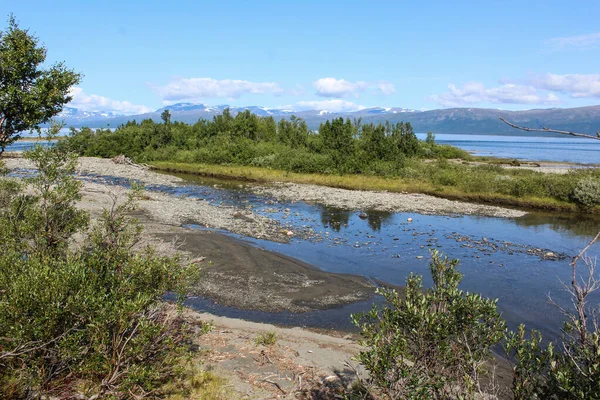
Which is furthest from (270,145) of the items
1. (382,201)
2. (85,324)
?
(85,324)

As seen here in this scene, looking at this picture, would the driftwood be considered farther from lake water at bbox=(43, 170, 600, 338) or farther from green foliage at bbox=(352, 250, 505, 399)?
green foliage at bbox=(352, 250, 505, 399)

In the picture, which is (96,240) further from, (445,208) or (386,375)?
(445,208)

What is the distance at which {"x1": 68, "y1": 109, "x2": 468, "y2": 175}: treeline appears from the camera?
6862 centimetres

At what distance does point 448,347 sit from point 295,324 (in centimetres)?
1063

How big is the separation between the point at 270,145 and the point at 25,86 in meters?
69.3

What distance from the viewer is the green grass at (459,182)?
48.4 meters

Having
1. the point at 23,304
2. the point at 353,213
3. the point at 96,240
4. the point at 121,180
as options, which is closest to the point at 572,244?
the point at 353,213

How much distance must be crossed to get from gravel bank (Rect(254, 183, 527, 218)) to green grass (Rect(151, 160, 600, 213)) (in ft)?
11.4

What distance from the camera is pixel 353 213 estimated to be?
40719mm

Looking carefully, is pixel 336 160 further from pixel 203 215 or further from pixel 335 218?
pixel 203 215

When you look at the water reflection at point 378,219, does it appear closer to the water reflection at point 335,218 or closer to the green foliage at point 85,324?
the water reflection at point 335,218

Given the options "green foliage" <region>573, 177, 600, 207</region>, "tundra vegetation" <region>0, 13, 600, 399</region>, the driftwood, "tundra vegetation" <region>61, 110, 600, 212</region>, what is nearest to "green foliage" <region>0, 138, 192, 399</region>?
"tundra vegetation" <region>0, 13, 600, 399</region>

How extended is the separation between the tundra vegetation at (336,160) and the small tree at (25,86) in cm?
142

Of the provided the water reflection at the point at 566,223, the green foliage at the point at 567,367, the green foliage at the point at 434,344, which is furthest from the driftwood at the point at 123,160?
the green foliage at the point at 567,367
